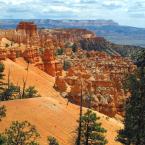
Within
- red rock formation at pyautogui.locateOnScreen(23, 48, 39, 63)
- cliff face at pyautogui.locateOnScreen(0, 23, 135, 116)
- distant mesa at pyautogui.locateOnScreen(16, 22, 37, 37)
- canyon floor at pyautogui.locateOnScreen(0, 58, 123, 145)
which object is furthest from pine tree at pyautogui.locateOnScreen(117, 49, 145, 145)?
distant mesa at pyautogui.locateOnScreen(16, 22, 37, 37)

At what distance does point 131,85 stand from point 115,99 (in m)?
47.0

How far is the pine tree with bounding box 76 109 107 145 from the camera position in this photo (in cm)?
3797

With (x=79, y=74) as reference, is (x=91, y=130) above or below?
above

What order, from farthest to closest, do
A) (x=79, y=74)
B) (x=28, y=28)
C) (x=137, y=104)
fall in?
(x=28, y=28), (x=79, y=74), (x=137, y=104)

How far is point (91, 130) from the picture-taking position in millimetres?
38219

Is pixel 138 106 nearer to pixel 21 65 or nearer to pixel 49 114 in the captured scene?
pixel 49 114

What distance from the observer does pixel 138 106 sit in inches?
1361

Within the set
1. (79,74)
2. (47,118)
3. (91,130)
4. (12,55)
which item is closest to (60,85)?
(79,74)

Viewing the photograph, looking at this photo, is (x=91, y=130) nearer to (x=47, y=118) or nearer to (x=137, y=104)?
(x=137, y=104)

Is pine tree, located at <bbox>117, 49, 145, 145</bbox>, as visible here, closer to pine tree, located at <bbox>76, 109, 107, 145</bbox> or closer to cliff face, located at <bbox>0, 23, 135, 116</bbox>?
pine tree, located at <bbox>76, 109, 107, 145</bbox>

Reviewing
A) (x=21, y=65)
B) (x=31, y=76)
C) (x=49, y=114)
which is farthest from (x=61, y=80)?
(x=49, y=114)

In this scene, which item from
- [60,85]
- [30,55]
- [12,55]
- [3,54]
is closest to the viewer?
[60,85]

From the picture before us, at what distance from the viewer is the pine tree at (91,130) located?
38.0 meters

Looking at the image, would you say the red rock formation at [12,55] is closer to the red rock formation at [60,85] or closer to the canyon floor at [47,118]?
the red rock formation at [60,85]
